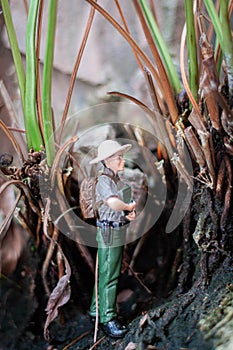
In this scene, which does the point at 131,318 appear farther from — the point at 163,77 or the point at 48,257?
the point at 163,77

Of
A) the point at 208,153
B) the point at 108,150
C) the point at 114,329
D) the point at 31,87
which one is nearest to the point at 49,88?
the point at 31,87

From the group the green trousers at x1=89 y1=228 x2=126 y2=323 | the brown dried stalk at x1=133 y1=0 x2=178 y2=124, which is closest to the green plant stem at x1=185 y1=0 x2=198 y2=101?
the brown dried stalk at x1=133 y1=0 x2=178 y2=124

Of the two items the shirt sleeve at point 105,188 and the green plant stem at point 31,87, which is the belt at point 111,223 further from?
the green plant stem at point 31,87

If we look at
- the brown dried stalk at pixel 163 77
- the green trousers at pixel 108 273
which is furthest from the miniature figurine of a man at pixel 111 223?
the brown dried stalk at pixel 163 77

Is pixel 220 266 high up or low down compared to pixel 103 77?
down

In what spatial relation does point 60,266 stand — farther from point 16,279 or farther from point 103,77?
point 103,77

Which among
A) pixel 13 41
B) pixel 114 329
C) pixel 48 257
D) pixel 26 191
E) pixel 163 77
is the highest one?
pixel 13 41

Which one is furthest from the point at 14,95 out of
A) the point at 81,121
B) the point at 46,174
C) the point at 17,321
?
the point at 17,321
